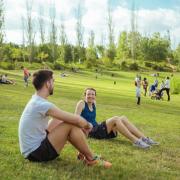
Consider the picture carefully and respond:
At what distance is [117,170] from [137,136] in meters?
2.63

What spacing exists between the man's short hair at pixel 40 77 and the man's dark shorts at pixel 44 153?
2.77 feet

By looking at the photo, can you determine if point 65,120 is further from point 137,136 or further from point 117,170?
point 137,136

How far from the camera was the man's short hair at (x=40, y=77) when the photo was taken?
19.5 feet

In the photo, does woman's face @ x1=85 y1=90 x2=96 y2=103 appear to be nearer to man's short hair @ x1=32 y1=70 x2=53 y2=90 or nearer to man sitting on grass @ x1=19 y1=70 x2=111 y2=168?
man sitting on grass @ x1=19 y1=70 x2=111 y2=168

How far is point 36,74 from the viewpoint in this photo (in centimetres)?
594

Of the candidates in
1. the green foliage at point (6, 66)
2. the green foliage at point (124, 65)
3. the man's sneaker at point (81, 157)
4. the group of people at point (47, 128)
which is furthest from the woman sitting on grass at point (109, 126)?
the green foliage at point (124, 65)

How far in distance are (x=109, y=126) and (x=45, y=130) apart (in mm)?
2788

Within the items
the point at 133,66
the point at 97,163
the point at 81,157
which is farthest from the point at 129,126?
the point at 133,66

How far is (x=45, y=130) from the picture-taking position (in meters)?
6.29

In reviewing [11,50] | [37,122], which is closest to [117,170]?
[37,122]

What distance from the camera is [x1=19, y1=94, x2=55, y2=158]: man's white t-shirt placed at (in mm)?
6016

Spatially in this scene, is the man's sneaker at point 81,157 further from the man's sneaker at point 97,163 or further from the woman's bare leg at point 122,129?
the woman's bare leg at point 122,129

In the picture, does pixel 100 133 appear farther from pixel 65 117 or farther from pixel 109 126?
pixel 65 117

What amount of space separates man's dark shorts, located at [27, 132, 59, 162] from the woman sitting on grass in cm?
231
